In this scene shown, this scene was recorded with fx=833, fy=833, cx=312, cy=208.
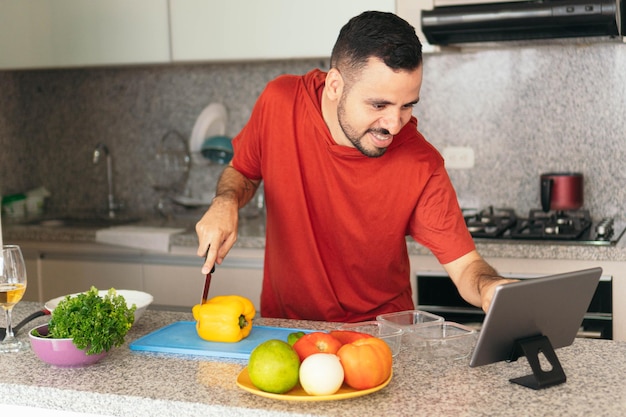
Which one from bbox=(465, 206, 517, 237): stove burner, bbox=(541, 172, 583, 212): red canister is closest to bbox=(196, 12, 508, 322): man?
bbox=(465, 206, 517, 237): stove burner

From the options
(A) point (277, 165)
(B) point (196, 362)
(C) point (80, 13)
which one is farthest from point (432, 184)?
(C) point (80, 13)

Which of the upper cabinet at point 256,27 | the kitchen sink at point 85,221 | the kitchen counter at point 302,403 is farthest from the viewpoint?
the kitchen sink at point 85,221

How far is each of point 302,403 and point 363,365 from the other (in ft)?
0.40

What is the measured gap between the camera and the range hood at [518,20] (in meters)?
2.64

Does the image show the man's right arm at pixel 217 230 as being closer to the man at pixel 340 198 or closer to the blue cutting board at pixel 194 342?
the man at pixel 340 198

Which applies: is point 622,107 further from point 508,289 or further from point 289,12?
point 508,289

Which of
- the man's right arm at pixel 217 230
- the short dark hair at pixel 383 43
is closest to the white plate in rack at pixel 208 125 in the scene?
the man's right arm at pixel 217 230

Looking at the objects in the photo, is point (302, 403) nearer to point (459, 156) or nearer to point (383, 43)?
point (383, 43)

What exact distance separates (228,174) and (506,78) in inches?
56.6

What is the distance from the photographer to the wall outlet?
3314 millimetres

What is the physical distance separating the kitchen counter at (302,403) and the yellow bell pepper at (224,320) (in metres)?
0.09

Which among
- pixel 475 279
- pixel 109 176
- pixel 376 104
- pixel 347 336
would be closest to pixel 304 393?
pixel 347 336

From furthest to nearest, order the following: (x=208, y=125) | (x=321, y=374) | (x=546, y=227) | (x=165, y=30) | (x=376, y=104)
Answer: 1. (x=208, y=125)
2. (x=165, y=30)
3. (x=546, y=227)
4. (x=376, y=104)
5. (x=321, y=374)

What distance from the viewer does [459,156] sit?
3324mm
